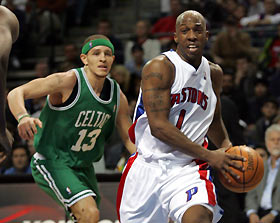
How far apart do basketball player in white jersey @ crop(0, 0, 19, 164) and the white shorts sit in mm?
2063

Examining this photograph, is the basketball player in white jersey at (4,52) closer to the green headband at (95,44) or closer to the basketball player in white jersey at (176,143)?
the basketball player in white jersey at (176,143)

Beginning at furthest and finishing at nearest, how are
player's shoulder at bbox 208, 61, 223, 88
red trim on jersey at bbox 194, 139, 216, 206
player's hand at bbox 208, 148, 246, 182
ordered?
player's shoulder at bbox 208, 61, 223, 88 < red trim on jersey at bbox 194, 139, 216, 206 < player's hand at bbox 208, 148, 246, 182

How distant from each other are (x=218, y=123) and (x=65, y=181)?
56.7 inches

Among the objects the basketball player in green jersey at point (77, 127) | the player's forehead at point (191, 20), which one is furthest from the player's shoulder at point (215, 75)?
the basketball player in green jersey at point (77, 127)

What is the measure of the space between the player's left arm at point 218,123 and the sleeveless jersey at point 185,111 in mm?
183

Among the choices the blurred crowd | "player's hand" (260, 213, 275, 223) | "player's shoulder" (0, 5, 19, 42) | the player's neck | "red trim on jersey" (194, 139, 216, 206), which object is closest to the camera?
"player's shoulder" (0, 5, 19, 42)

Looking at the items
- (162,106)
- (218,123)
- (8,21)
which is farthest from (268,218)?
(8,21)

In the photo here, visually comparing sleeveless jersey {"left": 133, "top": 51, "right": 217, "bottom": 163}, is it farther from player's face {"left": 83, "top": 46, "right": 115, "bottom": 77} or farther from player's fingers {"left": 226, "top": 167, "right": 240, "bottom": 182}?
player's face {"left": 83, "top": 46, "right": 115, "bottom": 77}

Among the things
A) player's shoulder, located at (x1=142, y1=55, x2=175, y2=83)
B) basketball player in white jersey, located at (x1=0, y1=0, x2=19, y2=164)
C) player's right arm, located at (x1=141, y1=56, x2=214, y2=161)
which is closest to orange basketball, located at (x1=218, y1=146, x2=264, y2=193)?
player's right arm, located at (x1=141, y1=56, x2=214, y2=161)

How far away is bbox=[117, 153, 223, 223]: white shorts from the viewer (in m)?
4.18

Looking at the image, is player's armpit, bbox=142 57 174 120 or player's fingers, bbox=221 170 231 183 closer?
player's fingers, bbox=221 170 231 183

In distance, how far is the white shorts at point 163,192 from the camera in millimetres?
4176

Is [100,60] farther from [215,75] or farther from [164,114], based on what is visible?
[164,114]

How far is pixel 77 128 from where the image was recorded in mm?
5379
